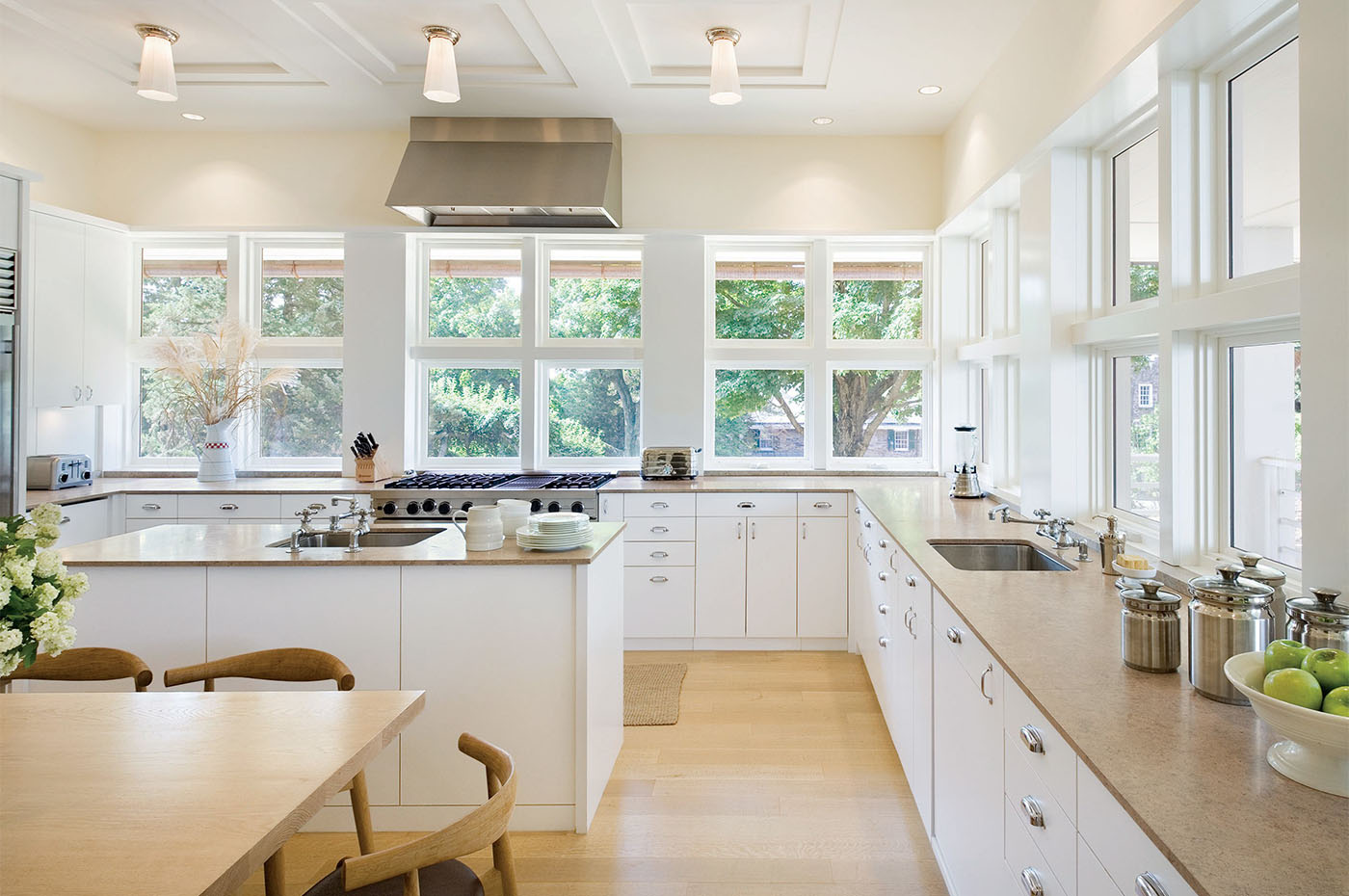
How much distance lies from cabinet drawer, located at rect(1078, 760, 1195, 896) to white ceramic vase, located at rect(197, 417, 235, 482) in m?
4.87

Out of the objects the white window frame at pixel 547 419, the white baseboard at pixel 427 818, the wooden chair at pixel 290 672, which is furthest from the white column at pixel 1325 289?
the white window frame at pixel 547 419

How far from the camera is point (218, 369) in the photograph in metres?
4.79

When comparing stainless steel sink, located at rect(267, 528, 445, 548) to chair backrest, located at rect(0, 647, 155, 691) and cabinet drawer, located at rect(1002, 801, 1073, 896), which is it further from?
cabinet drawer, located at rect(1002, 801, 1073, 896)

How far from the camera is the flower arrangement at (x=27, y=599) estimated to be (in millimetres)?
1156

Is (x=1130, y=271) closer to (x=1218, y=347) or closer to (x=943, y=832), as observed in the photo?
(x=1218, y=347)

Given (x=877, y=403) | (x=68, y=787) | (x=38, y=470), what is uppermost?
(x=877, y=403)

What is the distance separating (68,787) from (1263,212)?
2.97m

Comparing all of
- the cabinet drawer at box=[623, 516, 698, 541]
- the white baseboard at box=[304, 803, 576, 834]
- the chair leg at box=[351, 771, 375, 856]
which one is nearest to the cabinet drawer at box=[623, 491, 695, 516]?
the cabinet drawer at box=[623, 516, 698, 541]

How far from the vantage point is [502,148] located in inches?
174

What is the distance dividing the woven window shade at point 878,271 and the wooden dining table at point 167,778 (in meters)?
4.10

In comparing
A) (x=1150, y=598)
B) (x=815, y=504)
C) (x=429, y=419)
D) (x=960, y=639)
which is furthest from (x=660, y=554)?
(x=1150, y=598)

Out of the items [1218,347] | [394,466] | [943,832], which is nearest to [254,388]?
[394,466]

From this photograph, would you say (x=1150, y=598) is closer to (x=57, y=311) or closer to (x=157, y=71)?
(x=157, y=71)

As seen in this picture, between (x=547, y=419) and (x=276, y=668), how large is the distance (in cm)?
311
